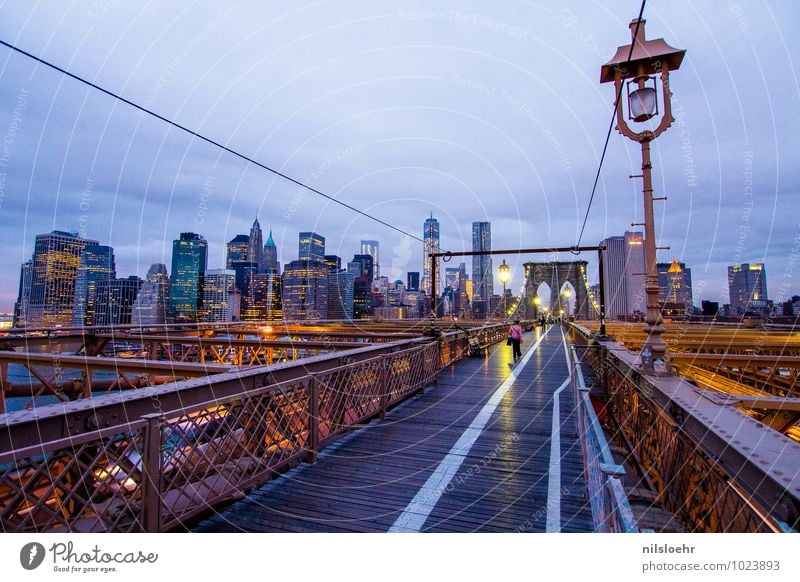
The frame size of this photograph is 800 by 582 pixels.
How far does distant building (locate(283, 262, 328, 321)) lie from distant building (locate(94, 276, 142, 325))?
33.7 feet

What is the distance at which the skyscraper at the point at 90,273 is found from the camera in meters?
15.1

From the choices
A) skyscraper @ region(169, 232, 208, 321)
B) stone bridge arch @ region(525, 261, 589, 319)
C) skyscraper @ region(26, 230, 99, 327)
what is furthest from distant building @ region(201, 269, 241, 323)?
stone bridge arch @ region(525, 261, 589, 319)

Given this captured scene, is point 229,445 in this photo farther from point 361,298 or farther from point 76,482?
point 361,298

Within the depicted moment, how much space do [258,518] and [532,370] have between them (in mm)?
12820

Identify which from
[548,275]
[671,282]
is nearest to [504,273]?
[671,282]

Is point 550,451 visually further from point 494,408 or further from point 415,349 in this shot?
point 415,349

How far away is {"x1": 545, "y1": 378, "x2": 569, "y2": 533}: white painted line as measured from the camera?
4059mm

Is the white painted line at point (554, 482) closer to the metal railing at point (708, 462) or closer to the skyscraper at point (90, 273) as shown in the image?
the metal railing at point (708, 462)

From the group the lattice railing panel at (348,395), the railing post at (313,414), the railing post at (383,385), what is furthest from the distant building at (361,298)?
the railing post at (313,414)

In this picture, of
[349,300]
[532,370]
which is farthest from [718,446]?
[349,300]

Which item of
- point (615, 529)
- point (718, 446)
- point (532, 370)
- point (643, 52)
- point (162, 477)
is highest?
point (643, 52)

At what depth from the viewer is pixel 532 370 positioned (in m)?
15.0

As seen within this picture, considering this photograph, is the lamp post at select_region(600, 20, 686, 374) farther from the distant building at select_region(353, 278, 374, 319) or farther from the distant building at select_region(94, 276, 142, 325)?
the distant building at select_region(353, 278, 374, 319)

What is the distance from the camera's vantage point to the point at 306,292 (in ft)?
104
